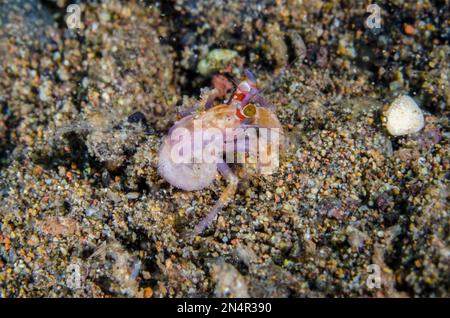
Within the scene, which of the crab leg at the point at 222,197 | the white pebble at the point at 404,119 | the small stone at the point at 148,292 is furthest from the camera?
the white pebble at the point at 404,119

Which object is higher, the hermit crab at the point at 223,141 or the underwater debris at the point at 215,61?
the underwater debris at the point at 215,61

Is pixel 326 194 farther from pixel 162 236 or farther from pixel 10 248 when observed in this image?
pixel 10 248

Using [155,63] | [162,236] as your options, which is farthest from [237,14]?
A: [162,236]

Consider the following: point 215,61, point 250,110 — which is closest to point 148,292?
point 250,110

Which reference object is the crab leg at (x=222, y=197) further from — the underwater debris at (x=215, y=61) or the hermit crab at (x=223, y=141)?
the underwater debris at (x=215, y=61)

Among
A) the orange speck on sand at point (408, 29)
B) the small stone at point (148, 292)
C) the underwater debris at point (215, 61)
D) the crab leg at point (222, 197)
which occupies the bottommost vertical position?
the small stone at point (148, 292)

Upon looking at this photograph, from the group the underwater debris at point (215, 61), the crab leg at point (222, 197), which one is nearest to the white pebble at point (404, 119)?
the crab leg at point (222, 197)

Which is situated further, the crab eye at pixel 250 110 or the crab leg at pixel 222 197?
the crab eye at pixel 250 110
